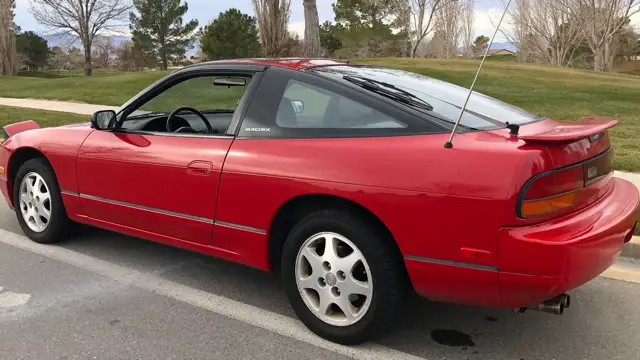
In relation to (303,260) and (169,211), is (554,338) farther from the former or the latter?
(169,211)

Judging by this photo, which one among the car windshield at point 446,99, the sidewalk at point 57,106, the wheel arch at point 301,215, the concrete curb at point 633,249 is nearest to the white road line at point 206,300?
the wheel arch at point 301,215

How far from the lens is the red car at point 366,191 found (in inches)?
93.3

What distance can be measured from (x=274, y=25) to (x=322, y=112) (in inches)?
601

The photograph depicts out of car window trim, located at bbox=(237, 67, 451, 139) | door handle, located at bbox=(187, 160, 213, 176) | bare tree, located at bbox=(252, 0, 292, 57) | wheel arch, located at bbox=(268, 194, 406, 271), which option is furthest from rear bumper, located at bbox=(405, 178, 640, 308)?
bare tree, located at bbox=(252, 0, 292, 57)

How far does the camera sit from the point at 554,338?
9.68ft

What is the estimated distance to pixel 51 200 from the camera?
4.23 meters

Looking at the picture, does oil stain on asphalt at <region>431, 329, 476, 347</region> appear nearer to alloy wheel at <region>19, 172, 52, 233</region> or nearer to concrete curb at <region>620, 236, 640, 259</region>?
concrete curb at <region>620, 236, 640, 259</region>

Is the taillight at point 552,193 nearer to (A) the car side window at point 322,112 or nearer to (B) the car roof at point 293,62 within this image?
(A) the car side window at point 322,112

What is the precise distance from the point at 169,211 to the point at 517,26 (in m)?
43.3

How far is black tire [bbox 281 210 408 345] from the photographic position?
264cm

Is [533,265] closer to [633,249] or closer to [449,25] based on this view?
[633,249]

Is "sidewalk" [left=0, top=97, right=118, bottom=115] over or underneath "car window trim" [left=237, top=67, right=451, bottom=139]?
underneath

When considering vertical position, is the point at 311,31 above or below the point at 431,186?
above

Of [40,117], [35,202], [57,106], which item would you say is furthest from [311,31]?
[35,202]
